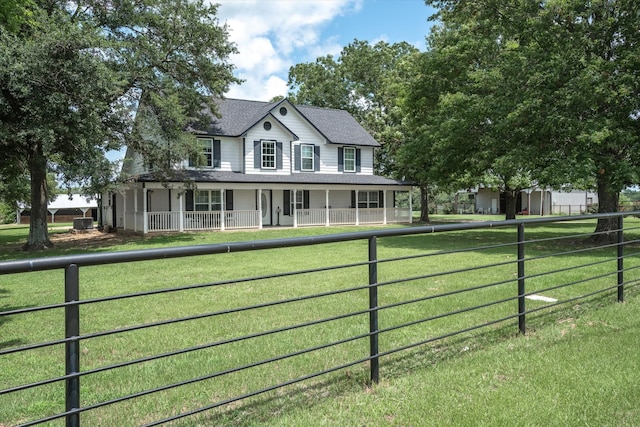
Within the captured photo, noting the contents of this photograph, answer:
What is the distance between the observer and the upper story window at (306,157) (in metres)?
28.8

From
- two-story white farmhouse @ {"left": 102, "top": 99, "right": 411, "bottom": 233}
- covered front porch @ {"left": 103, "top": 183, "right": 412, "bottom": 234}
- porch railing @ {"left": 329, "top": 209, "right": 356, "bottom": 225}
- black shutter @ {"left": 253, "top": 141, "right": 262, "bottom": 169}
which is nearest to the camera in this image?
covered front porch @ {"left": 103, "top": 183, "right": 412, "bottom": 234}

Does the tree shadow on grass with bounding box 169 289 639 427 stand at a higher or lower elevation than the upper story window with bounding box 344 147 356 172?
lower

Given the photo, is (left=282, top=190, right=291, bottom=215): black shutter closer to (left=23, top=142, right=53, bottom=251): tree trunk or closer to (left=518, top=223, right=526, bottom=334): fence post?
(left=23, top=142, right=53, bottom=251): tree trunk

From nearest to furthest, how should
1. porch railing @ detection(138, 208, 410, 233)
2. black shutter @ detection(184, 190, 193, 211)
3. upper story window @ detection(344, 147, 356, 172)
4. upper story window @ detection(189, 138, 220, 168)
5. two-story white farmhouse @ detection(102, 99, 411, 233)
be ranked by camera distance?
1. porch railing @ detection(138, 208, 410, 233)
2. two-story white farmhouse @ detection(102, 99, 411, 233)
3. black shutter @ detection(184, 190, 193, 211)
4. upper story window @ detection(189, 138, 220, 168)
5. upper story window @ detection(344, 147, 356, 172)

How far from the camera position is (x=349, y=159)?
3075 centimetres

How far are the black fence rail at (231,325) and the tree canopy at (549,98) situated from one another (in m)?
5.65

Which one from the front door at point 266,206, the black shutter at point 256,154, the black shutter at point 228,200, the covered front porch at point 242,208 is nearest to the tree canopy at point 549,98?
the covered front porch at point 242,208

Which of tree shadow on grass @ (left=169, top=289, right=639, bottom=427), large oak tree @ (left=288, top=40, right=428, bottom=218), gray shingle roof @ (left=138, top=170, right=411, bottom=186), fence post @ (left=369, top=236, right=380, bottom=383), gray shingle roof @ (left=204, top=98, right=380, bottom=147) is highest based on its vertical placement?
large oak tree @ (left=288, top=40, right=428, bottom=218)

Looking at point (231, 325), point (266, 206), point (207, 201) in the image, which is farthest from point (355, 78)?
point (231, 325)

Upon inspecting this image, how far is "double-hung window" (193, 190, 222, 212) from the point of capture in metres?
25.6

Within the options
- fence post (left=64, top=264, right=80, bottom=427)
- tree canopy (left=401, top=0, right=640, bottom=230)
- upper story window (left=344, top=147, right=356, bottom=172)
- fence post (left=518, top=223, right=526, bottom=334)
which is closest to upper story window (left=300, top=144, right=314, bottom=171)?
upper story window (left=344, top=147, right=356, bottom=172)

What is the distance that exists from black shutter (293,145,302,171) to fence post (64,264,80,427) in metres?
26.4

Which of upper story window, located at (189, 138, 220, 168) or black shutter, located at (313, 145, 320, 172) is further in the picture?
black shutter, located at (313, 145, 320, 172)

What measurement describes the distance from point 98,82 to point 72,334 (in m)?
15.0
